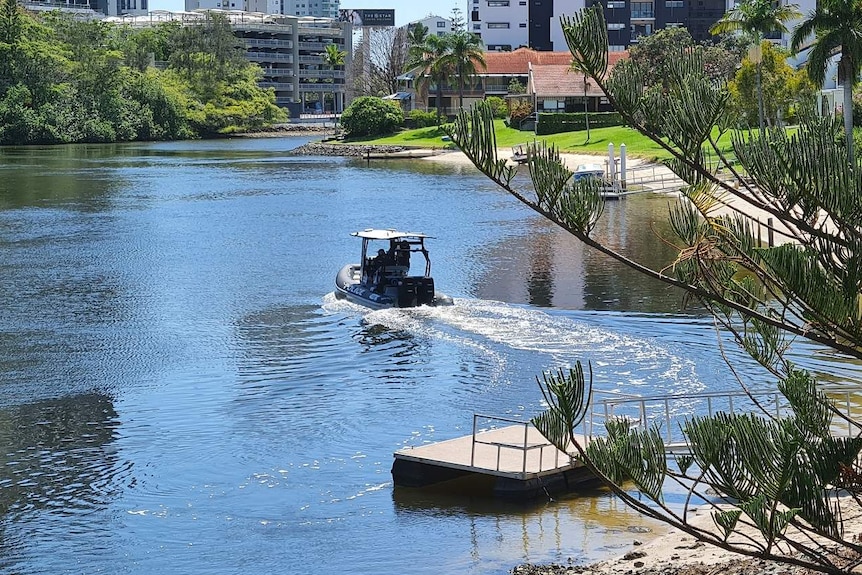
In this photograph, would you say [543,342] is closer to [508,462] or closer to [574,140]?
[508,462]

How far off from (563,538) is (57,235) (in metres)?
36.7

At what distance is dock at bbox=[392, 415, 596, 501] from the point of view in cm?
1652

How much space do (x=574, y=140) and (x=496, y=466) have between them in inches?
2799

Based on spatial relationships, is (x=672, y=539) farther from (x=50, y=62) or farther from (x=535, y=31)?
(x=535, y=31)

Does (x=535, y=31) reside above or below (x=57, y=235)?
above

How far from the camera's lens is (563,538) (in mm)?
15289

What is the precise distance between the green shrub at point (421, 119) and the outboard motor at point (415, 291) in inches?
3269

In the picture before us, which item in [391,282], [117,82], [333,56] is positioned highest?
[333,56]

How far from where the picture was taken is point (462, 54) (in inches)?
4129

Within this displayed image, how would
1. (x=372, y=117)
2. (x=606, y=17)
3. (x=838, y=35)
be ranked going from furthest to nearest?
(x=606, y=17) < (x=372, y=117) < (x=838, y=35)

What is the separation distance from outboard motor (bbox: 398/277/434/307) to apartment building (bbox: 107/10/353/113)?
469 feet

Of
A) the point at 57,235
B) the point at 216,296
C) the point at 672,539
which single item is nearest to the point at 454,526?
the point at 672,539

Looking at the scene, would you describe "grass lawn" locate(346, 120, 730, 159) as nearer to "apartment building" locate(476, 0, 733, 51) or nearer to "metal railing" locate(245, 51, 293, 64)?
"apartment building" locate(476, 0, 733, 51)

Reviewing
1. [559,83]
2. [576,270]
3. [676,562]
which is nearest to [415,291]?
[576,270]
